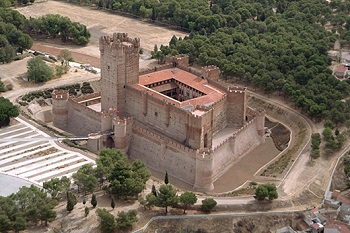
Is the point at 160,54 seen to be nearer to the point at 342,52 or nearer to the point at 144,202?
the point at 342,52

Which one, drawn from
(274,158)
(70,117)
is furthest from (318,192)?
(70,117)

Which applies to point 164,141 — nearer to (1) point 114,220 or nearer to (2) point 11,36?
(1) point 114,220

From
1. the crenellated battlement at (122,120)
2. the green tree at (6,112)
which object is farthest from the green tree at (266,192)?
the green tree at (6,112)

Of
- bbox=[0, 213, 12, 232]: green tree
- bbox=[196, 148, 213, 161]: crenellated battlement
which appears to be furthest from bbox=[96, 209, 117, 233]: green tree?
bbox=[196, 148, 213, 161]: crenellated battlement

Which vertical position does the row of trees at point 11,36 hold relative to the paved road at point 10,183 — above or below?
above

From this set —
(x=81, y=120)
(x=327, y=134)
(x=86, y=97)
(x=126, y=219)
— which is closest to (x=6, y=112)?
(x=81, y=120)

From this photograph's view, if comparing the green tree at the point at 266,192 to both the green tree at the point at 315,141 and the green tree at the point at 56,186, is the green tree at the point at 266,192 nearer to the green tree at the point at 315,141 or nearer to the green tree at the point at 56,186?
the green tree at the point at 315,141
